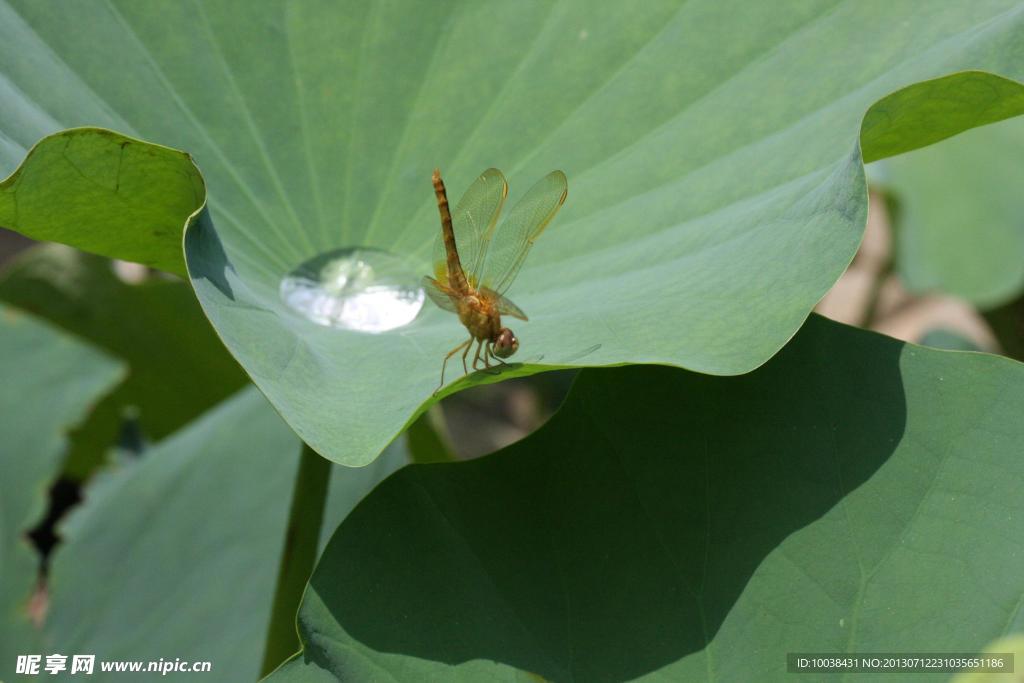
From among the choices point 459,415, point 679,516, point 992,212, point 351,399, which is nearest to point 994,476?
point 679,516

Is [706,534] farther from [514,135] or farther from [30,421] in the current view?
[30,421]

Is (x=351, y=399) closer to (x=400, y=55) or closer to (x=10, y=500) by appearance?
(x=400, y=55)

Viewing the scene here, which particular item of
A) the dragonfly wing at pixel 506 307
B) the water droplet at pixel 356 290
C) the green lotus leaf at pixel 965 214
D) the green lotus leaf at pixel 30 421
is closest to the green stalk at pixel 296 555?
the water droplet at pixel 356 290

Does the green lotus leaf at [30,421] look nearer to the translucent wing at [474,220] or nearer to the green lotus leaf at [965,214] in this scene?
the translucent wing at [474,220]

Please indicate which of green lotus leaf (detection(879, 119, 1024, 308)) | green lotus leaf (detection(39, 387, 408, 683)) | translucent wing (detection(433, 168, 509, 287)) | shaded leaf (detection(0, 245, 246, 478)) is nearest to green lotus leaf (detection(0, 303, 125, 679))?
green lotus leaf (detection(39, 387, 408, 683))

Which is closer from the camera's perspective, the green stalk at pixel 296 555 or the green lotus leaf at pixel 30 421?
the green stalk at pixel 296 555
